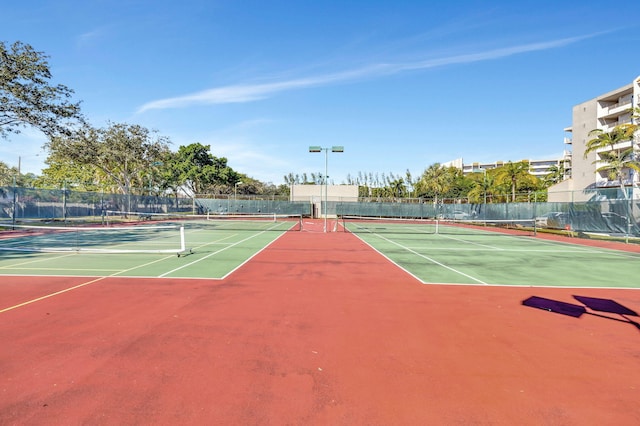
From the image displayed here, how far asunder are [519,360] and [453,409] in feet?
6.01

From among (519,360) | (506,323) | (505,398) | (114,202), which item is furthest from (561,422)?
(114,202)

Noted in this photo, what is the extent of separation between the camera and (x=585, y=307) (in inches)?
298

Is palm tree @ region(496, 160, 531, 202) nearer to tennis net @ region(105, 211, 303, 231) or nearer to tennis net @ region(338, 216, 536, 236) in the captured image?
tennis net @ region(338, 216, 536, 236)

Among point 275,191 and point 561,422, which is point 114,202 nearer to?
point 561,422

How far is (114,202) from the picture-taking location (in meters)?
35.9

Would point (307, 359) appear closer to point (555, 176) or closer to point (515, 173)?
point (515, 173)

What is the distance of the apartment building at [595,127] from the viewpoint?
5038 centimetres

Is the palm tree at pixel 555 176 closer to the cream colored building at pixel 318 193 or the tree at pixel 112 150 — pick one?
the cream colored building at pixel 318 193

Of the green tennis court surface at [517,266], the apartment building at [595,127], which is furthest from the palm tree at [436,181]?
the green tennis court surface at [517,266]

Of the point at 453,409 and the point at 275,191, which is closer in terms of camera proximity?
the point at 453,409

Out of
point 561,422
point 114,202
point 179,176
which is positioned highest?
point 179,176

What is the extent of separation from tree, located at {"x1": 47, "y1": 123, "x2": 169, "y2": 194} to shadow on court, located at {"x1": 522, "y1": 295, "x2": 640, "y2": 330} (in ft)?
142

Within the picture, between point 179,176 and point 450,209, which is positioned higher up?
point 179,176

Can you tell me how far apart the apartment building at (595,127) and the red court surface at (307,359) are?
53824mm
